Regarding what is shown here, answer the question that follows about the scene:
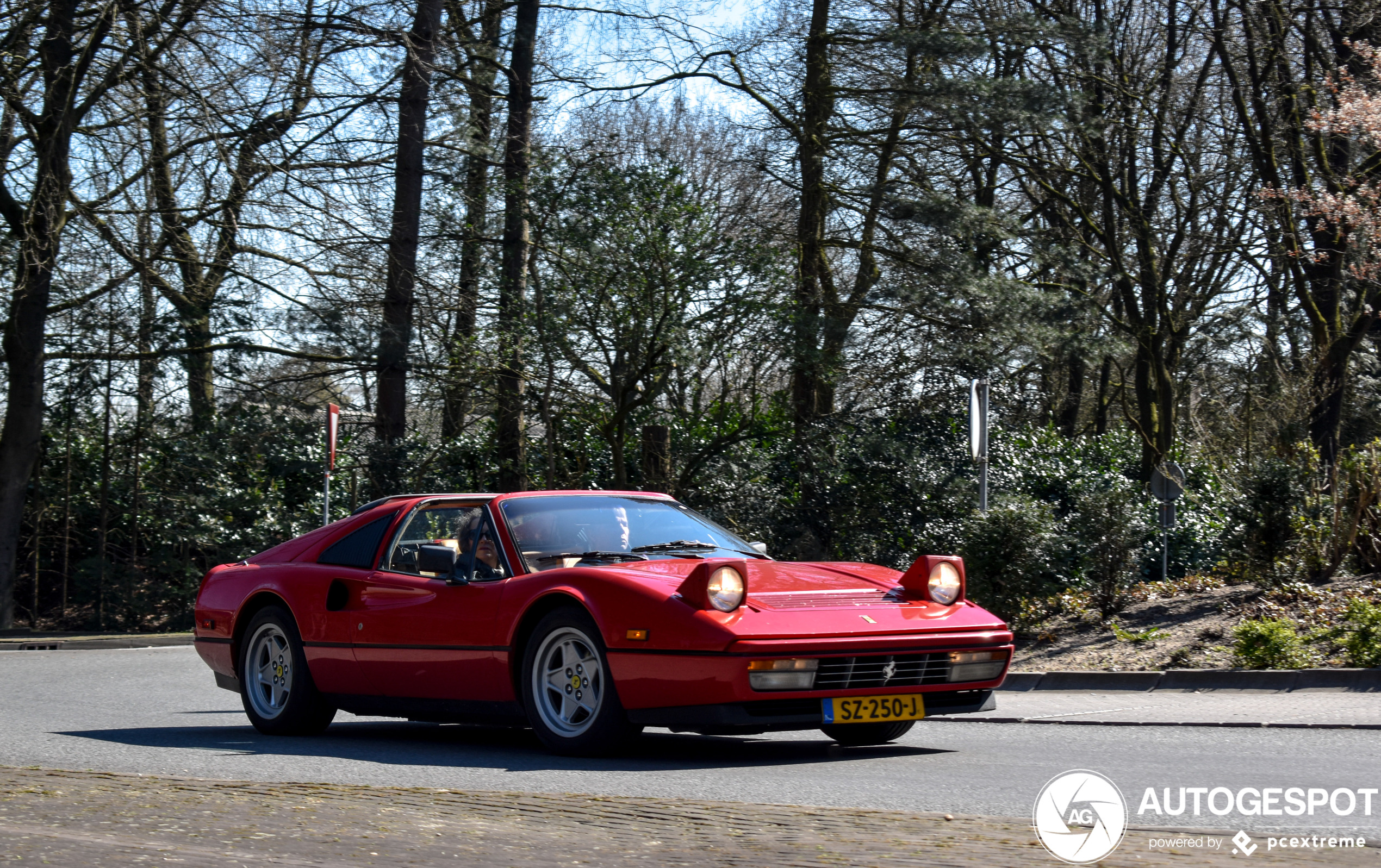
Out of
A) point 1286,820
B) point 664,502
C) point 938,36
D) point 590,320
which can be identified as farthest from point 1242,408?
point 1286,820

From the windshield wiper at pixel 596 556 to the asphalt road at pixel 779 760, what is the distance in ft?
3.22

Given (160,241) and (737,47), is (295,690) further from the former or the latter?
(737,47)

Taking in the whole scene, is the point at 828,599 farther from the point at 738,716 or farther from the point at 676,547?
the point at 676,547

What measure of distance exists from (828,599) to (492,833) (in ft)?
8.42

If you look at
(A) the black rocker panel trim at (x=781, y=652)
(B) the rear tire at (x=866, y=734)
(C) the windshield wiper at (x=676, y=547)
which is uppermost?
(C) the windshield wiper at (x=676, y=547)

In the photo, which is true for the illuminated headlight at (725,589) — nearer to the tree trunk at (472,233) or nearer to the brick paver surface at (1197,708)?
the brick paver surface at (1197,708)

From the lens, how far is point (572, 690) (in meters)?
7.29

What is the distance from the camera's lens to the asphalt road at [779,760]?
20.1 ft

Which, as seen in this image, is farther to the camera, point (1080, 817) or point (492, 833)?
point (1080, 817)

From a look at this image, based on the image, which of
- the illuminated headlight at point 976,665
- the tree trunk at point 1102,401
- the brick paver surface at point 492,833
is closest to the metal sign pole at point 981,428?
the illuminated headlight at point 976,665

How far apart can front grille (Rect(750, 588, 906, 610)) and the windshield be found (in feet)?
2.82

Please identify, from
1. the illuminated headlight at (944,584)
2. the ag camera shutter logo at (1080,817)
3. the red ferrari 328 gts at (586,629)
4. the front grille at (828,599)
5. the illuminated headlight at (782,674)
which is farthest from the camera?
the illuminated headlight at (944,584)
